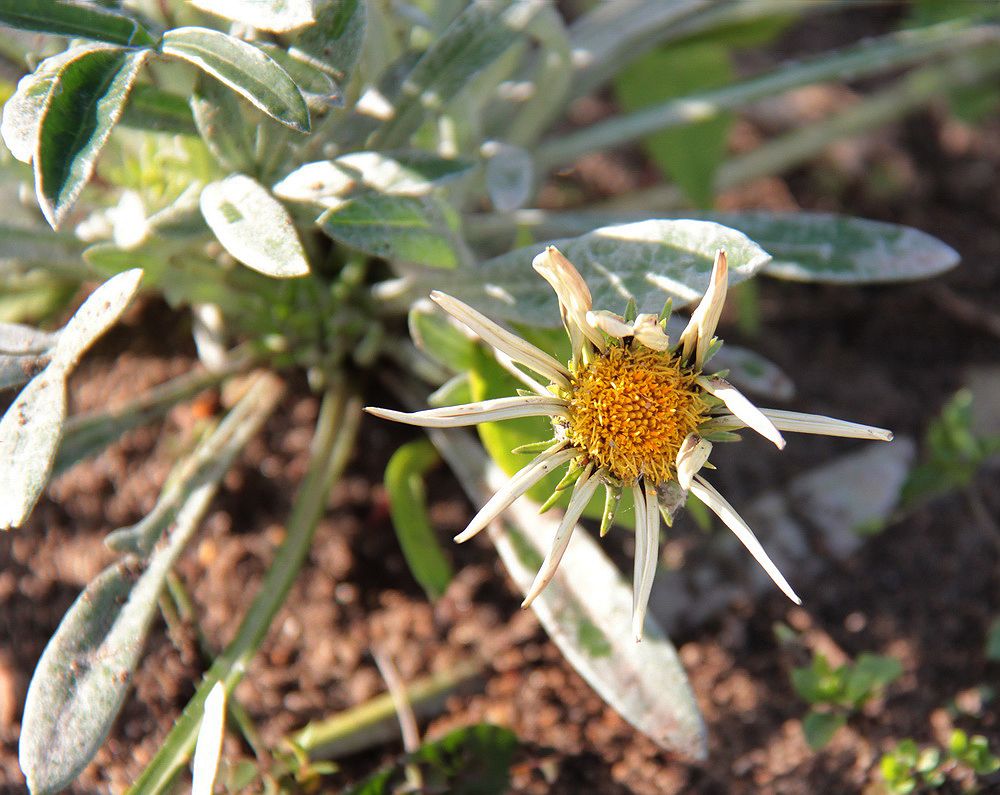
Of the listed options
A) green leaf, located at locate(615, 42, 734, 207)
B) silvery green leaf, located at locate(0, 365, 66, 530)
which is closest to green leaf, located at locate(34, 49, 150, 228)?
silvery green leaf, located at locate(0, 365, 66, 530)

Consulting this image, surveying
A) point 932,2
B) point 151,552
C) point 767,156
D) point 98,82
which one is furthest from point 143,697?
point 932,2

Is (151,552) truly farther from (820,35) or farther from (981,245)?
(820,35)

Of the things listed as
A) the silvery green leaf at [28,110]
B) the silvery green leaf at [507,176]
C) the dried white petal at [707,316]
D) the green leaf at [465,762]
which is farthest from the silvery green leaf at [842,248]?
the silvery green leaf at [28,110]

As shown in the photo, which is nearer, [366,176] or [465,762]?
[366,176]

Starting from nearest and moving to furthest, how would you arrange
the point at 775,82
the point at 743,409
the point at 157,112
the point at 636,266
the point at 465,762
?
the point at 743,409
the point at 636,266
the point at 157,112
the point at 465,762
the point at 775,82

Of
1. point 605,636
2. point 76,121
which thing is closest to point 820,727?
point 605,636

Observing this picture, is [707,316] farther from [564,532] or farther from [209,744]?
[209,744]
